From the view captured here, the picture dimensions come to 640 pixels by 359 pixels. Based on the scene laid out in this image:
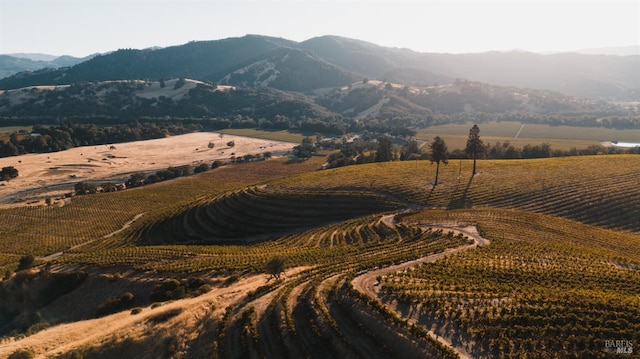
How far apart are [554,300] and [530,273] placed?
11.2 metres

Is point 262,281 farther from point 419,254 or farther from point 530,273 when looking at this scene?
point 530,273

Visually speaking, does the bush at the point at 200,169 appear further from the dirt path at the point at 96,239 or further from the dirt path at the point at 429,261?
the dirt path at the point at 429,261

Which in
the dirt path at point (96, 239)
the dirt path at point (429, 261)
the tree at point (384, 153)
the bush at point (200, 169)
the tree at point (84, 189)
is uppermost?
the tree at point (384, 153)

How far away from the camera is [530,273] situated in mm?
45844

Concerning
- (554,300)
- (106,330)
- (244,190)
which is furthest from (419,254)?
(244,190)

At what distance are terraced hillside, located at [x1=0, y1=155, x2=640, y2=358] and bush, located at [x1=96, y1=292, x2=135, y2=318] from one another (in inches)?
69.6

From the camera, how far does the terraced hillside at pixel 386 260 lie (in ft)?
104

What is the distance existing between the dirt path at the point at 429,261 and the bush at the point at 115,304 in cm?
3371

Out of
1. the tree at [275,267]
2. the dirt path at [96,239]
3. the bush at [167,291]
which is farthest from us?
the dirt path at [96,239]

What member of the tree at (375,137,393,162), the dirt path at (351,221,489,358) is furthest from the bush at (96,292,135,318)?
the tree at (375,137,393,162)

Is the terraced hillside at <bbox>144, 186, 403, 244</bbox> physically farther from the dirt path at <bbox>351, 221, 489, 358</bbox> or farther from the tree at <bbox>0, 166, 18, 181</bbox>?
the tree at <bbox>0, 166, 18, 181</bbox>

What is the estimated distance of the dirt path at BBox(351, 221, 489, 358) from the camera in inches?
1211

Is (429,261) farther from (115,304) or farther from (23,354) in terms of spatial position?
(23,354)

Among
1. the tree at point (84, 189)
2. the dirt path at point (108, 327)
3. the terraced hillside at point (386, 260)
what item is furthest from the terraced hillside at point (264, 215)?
the tree at point (84, 189)
